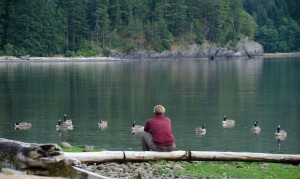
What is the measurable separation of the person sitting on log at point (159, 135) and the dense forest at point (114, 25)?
13966cm

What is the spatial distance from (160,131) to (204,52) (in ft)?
550

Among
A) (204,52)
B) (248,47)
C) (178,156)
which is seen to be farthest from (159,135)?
(248,47)

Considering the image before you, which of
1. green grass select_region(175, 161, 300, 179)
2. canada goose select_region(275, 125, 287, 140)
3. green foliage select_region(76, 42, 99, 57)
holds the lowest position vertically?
canada goose select_region(275, 125, 287, 140)

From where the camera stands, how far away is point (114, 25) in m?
175

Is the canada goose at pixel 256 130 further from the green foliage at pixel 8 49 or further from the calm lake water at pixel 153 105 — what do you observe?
the green foliage at pixel 8 49

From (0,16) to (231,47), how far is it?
69.3m

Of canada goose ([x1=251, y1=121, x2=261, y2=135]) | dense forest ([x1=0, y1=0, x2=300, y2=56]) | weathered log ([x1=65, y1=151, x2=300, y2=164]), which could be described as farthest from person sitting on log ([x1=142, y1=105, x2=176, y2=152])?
dense forest ([x1=0, y1=0, x2=300, y2=56])

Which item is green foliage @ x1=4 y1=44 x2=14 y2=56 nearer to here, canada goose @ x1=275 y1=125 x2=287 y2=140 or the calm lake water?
the calm lake water

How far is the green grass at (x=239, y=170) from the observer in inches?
680

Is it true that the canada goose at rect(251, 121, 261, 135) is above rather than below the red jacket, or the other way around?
below

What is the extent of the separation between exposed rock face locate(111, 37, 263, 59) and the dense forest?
154 centimetres

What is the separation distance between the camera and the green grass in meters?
17.3

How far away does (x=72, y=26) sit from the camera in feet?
545

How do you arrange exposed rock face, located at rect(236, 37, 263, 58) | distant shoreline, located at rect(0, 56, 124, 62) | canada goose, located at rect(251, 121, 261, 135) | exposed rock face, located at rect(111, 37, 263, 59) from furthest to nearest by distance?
exposed rock face, located at rect(236, 37, 263, 58) → exposed rock face, located at rect(111, 37, 263, 59) → distant shoreline, located at rect(0, 56, 124, 62) → canada goose, located at rect(251, 121, 261, 135)
